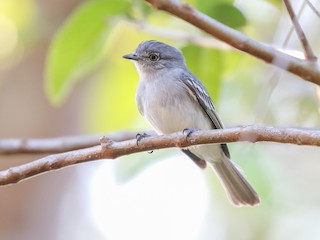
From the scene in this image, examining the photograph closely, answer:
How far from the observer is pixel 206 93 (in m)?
3.81

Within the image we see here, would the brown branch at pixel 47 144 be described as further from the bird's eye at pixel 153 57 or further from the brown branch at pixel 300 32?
the brown branch at pixel 300 32

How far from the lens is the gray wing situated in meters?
3.81

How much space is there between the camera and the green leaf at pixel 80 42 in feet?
11.5

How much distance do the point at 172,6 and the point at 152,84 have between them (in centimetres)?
141

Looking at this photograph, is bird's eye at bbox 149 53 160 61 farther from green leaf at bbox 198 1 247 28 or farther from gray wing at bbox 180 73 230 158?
green leaf at bbox 198 1 247 28

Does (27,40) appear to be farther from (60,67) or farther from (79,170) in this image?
(79,170)

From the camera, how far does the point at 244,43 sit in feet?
8.50

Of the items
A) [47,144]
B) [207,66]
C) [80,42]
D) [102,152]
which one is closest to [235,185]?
[207,66]

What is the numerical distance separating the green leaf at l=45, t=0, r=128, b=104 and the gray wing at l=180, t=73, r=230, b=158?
1.94 ft

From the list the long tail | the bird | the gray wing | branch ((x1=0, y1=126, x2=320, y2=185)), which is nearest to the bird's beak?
the bird

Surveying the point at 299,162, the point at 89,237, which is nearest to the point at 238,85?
the point at 299,162

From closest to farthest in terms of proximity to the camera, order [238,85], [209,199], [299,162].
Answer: [238,85], [209,199], [299,162]

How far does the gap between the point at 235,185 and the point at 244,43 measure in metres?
1.61

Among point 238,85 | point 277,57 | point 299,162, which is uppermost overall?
point 299,162
